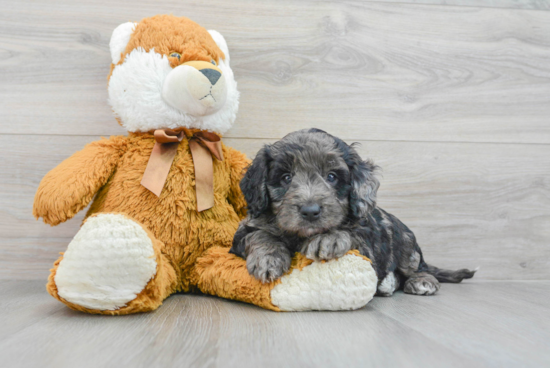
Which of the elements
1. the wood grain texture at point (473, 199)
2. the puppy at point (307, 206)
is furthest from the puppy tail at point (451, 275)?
the puppy at point (307, 206)

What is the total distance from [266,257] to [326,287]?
9.1 inches

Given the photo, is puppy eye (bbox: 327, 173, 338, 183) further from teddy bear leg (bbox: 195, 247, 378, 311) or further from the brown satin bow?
the brown satin bow

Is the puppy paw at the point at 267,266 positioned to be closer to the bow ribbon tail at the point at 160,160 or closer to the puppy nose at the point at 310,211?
the puppy nose at the point at 310,211

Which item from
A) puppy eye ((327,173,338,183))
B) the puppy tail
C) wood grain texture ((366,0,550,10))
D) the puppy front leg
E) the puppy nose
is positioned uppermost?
wood grain texture ((366,0,550,10))

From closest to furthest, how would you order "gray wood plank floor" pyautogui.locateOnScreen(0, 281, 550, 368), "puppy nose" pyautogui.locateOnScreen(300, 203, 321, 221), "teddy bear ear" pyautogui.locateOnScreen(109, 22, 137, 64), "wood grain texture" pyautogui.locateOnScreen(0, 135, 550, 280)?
1. "gray wood plank floor" pyautogui.locateOnScreen(0, 281, 550, 368)
2. "puppy nose" pyautogui.locateOnScreen(300, 203, 321, 221)
3. "teddy bear ear" pyautogui.locateOnScreen(109, 22, 137, 64)
4. "wood grain texture" pyautogui.locateOnScreen(0, 135, 550, 280)

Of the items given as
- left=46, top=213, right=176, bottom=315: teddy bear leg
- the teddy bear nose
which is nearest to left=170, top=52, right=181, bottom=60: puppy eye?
the teddy bear nose

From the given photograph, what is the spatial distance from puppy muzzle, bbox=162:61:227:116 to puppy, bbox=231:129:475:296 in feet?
0.99

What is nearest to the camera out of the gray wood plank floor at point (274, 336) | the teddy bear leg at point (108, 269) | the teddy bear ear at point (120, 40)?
the gray wood plank floor at point (274, 336)

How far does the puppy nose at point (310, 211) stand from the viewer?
1433 mm

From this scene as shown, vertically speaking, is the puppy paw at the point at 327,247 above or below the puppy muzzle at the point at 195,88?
below

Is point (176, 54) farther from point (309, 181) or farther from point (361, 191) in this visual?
point (361, 191)

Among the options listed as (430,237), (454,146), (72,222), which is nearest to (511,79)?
(454,146)

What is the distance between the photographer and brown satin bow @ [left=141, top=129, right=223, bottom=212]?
1688 mm

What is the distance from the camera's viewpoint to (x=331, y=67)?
232 centimetres
